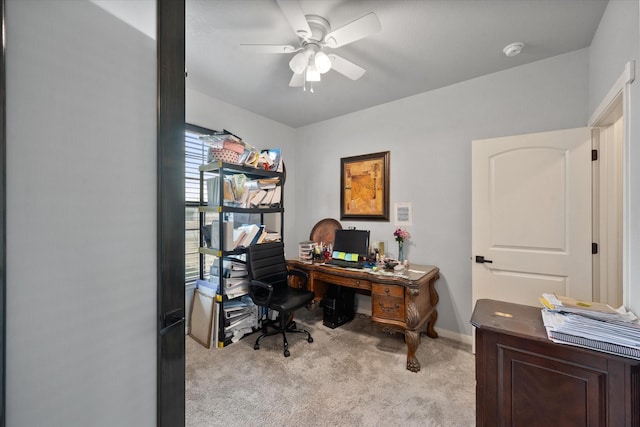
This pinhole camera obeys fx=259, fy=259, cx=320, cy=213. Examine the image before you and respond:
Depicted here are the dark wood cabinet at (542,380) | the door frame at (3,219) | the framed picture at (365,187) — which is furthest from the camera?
the framed picture at (365,187)

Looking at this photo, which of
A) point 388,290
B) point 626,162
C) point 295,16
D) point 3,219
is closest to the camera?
point 3,219

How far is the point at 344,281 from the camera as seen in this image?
263 centimetres

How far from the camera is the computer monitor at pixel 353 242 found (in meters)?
2.86

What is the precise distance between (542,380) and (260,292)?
89.0 inches

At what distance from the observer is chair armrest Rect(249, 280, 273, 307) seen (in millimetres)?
2432

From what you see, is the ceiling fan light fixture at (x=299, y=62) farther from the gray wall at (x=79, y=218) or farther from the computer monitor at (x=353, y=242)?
the computer monitor at (x=353, y=242)

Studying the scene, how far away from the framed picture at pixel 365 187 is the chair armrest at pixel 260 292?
1.43 metres

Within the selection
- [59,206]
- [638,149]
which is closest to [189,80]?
[59,206]

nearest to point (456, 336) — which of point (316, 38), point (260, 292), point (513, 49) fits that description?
point (260, 292)

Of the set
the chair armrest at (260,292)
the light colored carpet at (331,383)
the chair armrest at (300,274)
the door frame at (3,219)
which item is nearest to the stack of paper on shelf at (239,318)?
the light colored carpet at (331,383)

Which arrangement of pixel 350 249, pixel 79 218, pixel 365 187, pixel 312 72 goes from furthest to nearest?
pixel 365 187
pixel 350 249
pixel 312 72
pixel 79 218

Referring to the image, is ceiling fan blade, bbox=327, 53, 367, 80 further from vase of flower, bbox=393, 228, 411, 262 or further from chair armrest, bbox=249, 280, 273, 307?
chair armrest, bbox=249, 280, 273, 307

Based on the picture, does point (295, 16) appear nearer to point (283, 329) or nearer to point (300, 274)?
point (300, 274)

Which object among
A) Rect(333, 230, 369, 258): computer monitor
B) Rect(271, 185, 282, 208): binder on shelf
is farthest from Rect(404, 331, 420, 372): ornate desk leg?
Rect(271, 185, 282, 208): binder on shelf
